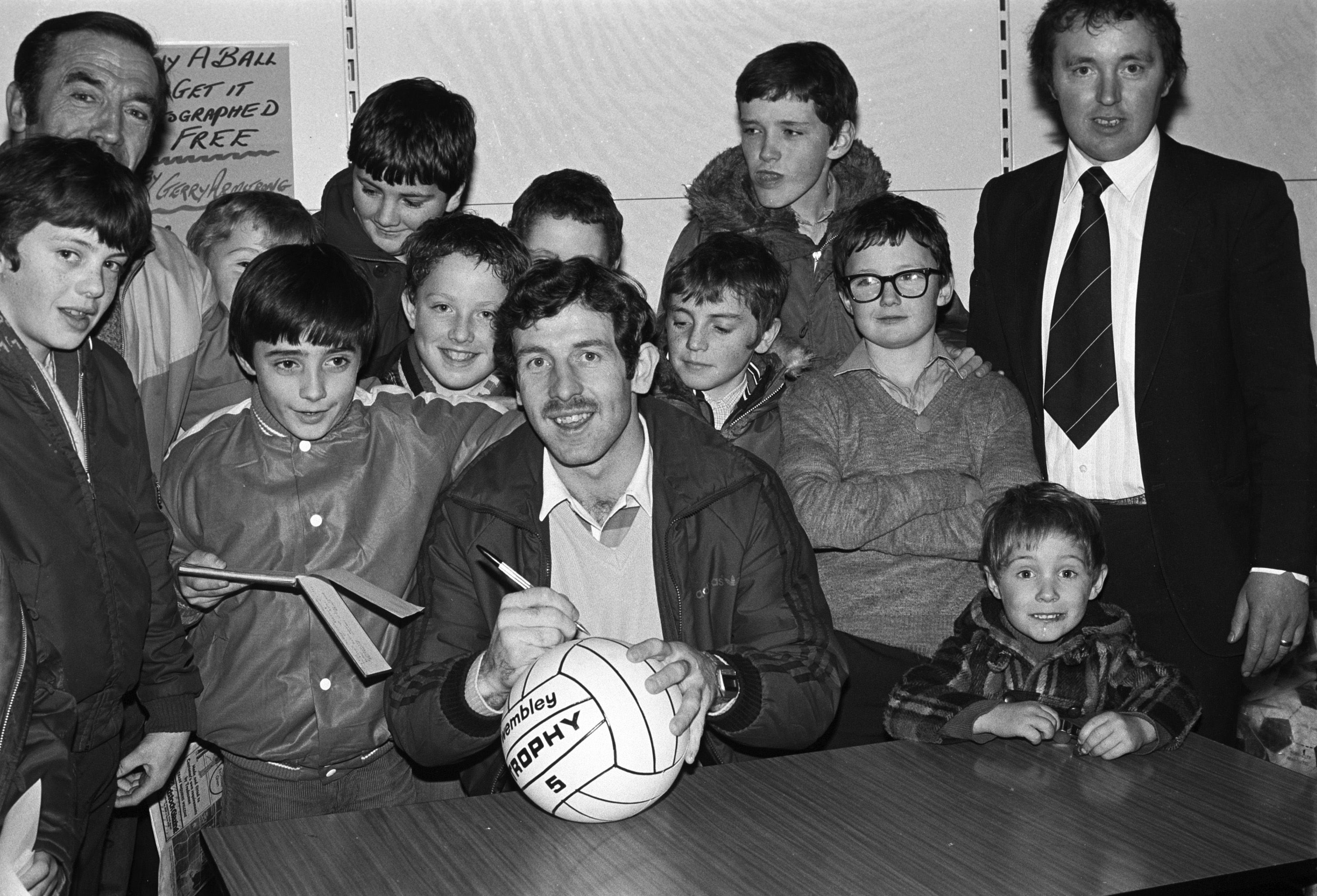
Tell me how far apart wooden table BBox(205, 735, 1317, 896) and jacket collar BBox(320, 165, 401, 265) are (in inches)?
76.1

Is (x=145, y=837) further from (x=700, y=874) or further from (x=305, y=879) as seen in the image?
(x=700, y=874)

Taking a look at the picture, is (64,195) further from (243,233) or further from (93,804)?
(93,804)

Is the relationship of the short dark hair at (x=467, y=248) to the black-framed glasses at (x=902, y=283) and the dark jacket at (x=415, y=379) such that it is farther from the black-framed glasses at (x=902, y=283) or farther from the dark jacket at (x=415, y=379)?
the black-framed glasses at (x=902, y=283)

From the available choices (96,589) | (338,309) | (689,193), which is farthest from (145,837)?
(689,193)

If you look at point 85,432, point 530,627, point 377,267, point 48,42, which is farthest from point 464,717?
point 48,42

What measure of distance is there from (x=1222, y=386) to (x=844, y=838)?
181cm

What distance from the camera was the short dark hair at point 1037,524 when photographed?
9.12 feet

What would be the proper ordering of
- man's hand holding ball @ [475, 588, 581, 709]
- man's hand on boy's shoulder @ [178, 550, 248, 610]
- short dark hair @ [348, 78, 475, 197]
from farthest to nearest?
short dark hair @ [348, 78, 475, 197] → man's hand on boy's shoulder @ [178, 550, 248, 610] → man's hand holding ball @ [475, 588, 581, 709]

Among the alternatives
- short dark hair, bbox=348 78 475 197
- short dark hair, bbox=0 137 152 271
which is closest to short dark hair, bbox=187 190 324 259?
short dark hair, bbox=348 78 475 197

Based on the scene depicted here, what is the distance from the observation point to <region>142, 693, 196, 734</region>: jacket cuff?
9.06 feet

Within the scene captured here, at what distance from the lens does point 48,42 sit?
10.2 ft

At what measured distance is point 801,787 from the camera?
7.41ft

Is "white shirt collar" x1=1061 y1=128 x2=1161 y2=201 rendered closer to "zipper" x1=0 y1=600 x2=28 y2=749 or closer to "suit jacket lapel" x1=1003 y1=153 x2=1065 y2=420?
"suit jacket lapel" x1=1003 y1=153 x2=1065 y2=420

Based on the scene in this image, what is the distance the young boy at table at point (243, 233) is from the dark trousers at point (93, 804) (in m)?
1.29
